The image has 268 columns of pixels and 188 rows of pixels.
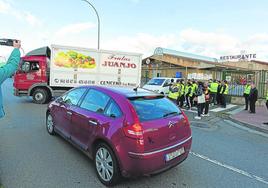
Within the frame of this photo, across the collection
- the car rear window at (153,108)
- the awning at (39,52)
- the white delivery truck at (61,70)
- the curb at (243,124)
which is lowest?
the curb at (243,124)

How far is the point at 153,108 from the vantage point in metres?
3.63

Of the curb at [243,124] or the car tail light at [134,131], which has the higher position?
the car tail light at [134,131]

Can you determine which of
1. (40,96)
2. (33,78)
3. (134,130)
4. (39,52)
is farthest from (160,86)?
(134,130)

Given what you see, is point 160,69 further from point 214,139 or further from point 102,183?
point 102,183

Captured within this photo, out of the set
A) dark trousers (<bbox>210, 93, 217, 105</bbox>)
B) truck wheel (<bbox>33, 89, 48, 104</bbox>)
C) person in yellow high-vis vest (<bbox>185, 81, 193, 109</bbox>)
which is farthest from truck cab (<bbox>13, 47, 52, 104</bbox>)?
dark trousers (<bbox>210, 93, 217, 105</bbox>)

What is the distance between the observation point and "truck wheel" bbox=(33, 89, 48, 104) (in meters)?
11.9

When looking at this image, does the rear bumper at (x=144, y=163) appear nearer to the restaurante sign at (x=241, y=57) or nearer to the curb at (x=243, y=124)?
the curb at (x=243, y=124)

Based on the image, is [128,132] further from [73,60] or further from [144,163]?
[73,60]

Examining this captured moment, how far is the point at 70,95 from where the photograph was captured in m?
5.06

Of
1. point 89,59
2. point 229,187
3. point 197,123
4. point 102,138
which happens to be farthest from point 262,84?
point 102,138

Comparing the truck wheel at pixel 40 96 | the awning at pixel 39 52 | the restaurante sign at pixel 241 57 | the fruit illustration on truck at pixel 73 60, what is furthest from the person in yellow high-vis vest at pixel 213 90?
the restaurante sign at pixel 241 57

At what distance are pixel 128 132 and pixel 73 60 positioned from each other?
990 cm

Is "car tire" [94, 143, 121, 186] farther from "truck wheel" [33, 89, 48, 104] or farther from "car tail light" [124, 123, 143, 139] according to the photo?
"truck wheel" [33, 89, 48, 104]

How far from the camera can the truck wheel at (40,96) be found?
469 inches
